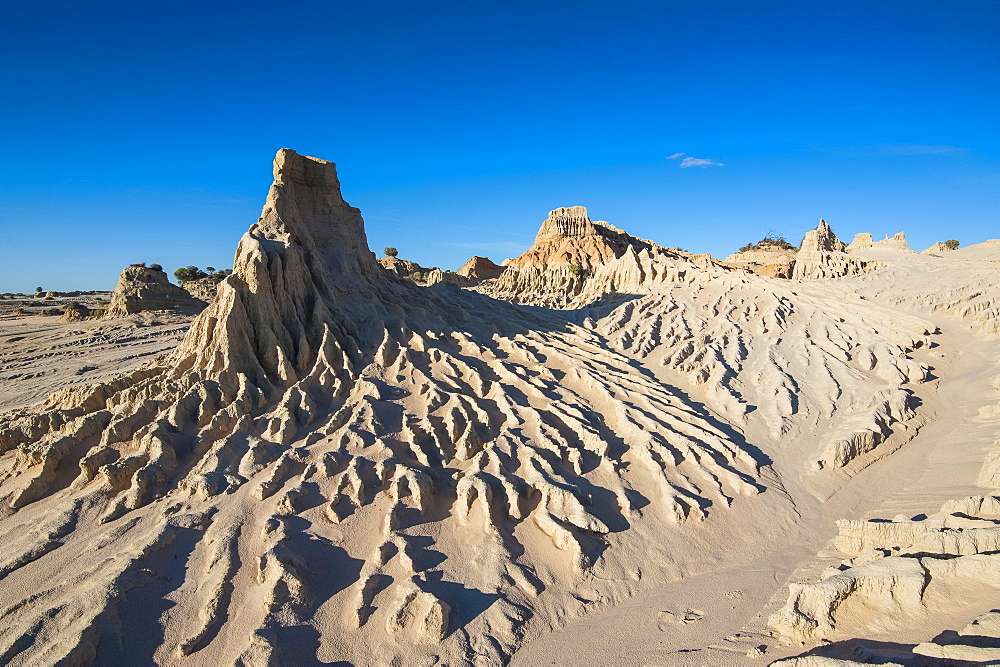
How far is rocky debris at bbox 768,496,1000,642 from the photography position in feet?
25.8

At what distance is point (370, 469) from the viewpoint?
1306 cm

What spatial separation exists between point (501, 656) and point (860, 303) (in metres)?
35.9

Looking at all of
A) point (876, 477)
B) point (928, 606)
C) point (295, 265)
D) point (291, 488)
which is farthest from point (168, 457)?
point (876, 477)

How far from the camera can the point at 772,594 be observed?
10711 millimetres

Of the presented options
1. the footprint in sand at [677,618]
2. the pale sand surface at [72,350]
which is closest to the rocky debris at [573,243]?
the pale sand surface at [72,350]

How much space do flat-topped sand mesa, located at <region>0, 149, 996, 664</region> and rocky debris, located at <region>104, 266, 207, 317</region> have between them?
36.7 m

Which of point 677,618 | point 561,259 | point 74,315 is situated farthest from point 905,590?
point 74,315

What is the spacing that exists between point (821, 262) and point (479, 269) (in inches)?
2262

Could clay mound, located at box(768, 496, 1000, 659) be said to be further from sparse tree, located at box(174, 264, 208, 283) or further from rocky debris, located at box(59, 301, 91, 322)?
sparse tree, located at box(174, 264, 208, 283)

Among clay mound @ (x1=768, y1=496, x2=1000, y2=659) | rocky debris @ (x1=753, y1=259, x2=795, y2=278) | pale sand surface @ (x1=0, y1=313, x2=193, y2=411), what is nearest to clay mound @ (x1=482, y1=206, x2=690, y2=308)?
rocky debris @ (x1=753, y1=259, x2=795, y2=278)

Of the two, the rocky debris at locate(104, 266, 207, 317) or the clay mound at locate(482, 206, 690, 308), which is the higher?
the clay mound at locate(482, 206, 690, 308)

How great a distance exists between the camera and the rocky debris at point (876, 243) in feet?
184

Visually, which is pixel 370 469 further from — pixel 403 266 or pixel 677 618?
pixel 403 266

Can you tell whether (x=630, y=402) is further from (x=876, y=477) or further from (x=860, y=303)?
(x=860, y=303)
